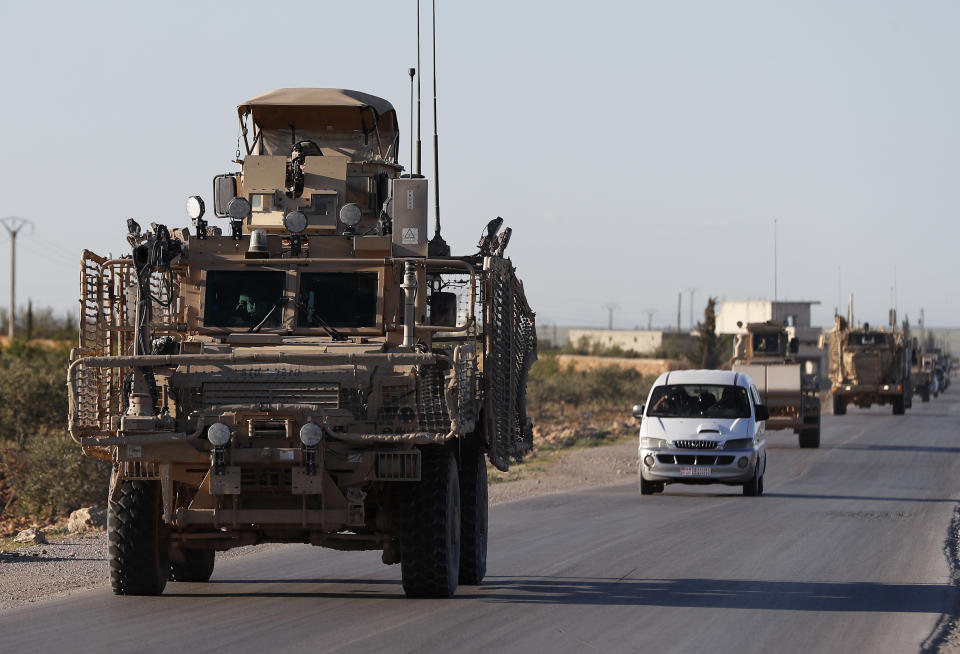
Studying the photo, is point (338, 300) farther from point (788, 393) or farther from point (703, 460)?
point (788, 393)

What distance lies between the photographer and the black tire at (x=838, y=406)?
58.5 meters

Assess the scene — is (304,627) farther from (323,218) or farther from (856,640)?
(323,218)

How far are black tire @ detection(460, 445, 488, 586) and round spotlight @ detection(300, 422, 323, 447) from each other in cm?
229

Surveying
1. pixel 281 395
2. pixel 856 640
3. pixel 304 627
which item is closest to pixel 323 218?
pixel 281 395

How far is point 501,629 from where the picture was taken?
10516 millimetres

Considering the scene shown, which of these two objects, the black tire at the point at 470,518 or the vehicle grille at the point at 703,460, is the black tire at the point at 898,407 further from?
the black tire at the point at 470,518

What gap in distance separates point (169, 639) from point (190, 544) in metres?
2.12

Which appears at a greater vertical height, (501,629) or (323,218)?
(323,218)

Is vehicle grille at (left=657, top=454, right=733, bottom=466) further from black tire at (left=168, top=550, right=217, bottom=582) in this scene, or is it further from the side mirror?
black tire at (left=168, top=550, right=217, bottom=582)

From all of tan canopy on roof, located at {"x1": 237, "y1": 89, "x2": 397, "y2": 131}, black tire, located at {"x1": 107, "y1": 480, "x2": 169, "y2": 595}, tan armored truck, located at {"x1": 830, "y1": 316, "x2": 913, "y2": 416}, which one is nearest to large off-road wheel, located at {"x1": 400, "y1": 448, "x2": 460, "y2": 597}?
black tire, located at {"x1": 107, "y1": 480, "x2": 169, "y2": 595}

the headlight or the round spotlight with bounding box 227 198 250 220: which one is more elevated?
the round spotlight with bounding box 227 198 250 220

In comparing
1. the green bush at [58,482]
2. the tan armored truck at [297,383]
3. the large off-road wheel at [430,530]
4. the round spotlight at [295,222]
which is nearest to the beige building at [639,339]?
the green bush at [58,482]

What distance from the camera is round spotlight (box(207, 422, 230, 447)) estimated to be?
10.9 metres

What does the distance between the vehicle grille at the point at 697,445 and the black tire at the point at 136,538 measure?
12.5 metres
